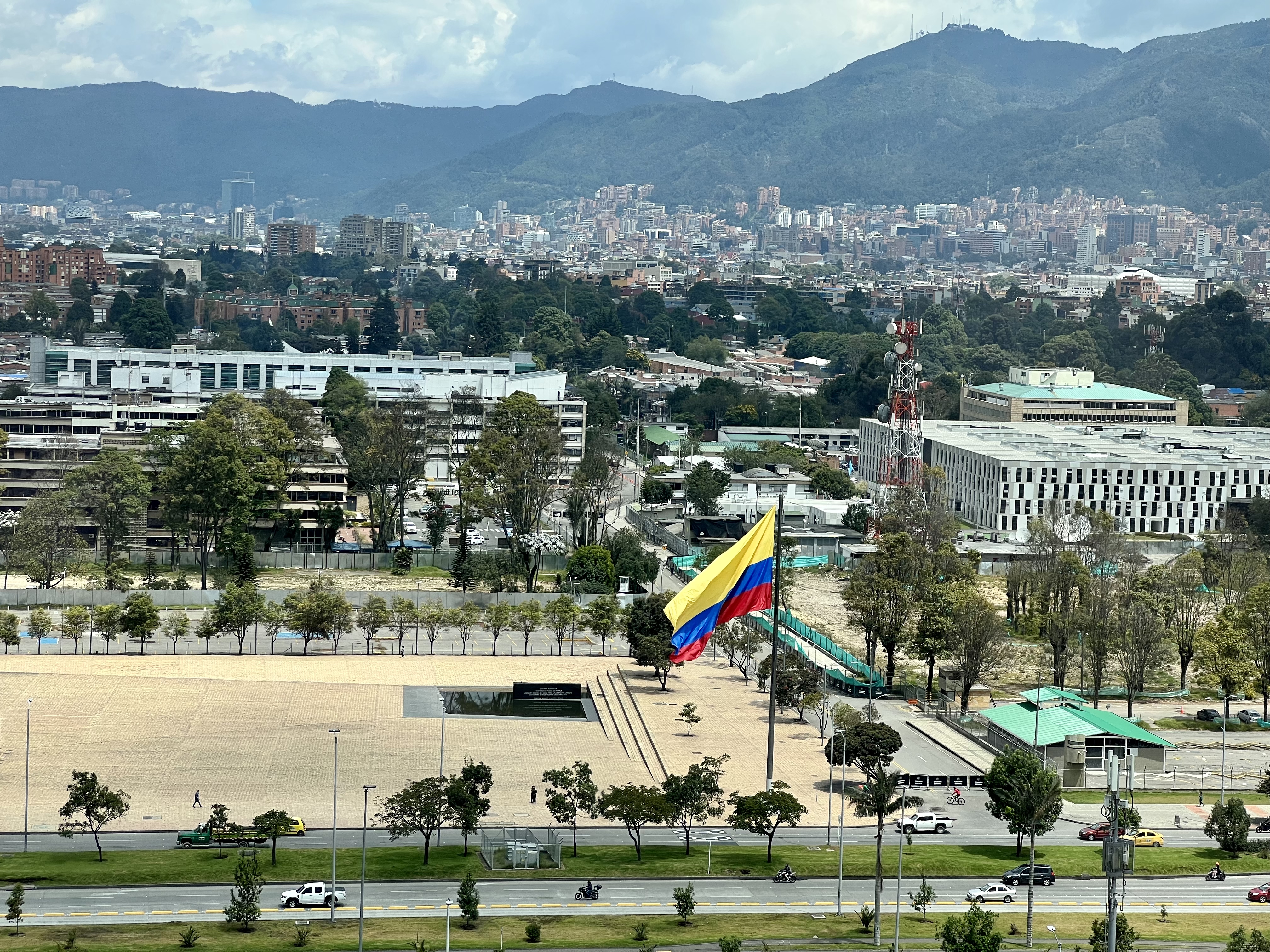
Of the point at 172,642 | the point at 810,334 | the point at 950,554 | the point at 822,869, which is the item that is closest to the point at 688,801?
the point at 822,869

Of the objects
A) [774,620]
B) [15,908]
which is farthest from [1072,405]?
[15,908]

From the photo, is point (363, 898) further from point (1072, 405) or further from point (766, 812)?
point (1072, 405)

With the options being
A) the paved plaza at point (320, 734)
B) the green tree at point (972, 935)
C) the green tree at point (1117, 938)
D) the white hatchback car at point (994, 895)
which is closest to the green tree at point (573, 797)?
the paved plaza at point (320, 734)

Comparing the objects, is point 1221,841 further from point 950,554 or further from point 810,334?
point 810,334

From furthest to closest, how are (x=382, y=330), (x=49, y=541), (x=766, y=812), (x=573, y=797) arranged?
1. (x=382, y=330)
2. (x=49, y=541)
3. (x=573, y=797)
4. (x=766, y=812)

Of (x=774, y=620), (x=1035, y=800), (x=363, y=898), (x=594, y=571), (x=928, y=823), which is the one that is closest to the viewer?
(x=363, y=898)

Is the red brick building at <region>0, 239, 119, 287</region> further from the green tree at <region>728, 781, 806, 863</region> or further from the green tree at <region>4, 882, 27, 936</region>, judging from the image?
the green tree at <region>4, 882, 27, 936</region>
